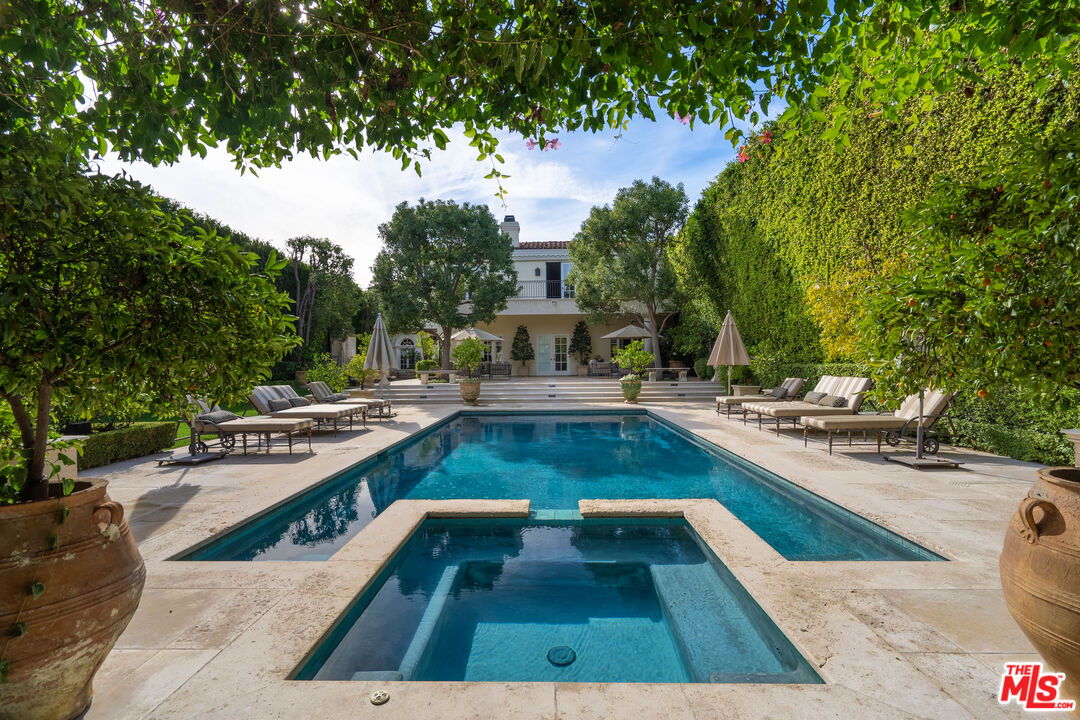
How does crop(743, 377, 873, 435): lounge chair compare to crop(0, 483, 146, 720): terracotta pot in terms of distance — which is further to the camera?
crop(743, 377, 873, 435): lounge chair

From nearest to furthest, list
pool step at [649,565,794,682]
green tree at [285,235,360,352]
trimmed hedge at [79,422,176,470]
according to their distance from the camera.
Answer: pool step at [649,565,794,682] < trimmed hedge at [79,422,176,470] < green tree at [285,235,360,352]

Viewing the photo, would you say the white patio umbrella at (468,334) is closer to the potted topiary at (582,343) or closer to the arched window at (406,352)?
the potted topiary at (582,343)

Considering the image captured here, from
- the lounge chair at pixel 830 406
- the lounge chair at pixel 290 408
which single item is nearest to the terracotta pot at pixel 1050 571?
the lounge chair at pixel 830 406

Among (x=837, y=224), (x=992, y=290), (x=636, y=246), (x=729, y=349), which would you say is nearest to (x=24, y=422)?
(x=992, y=290)

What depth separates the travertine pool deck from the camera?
6.59 ft

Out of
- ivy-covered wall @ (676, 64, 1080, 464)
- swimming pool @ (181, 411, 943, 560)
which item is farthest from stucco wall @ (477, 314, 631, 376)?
swimming pool @ (181, 411, 943, 560)

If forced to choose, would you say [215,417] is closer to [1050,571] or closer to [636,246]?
[1050,571]

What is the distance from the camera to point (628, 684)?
7.18 ft

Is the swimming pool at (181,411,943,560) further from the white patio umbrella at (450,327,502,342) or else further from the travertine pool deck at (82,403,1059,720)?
the white patio umbrella at (450,327,502,342)

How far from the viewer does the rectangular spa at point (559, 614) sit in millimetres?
2732

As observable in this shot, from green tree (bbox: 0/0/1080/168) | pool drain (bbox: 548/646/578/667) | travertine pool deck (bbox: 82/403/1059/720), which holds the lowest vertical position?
pool drain (bbox: 548/646/578/667)

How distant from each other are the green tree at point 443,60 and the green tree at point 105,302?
551mm

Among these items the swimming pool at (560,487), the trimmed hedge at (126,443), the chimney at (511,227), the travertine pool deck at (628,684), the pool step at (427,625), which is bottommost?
the pool step at (427,625)

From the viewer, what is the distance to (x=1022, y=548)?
1.90 meters
